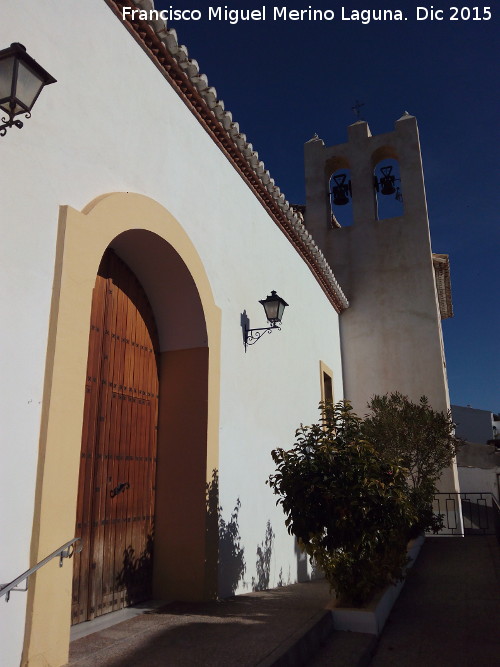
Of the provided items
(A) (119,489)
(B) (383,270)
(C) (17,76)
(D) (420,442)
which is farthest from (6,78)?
(B) (383,270)

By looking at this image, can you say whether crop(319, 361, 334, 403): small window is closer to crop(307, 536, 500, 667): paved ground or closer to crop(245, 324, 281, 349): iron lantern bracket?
crop(307, 536, 500, 667): paved ground

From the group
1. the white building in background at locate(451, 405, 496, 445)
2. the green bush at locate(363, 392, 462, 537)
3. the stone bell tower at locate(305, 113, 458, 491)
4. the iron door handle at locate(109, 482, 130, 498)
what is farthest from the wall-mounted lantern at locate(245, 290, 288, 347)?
the white building in background at locate(451, 405, 496, 445)

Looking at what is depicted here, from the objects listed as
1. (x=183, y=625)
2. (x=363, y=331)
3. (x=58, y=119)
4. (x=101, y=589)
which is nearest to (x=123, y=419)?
(x=101, y=589)

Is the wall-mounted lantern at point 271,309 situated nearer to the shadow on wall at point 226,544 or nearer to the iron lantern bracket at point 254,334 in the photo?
the iron lantern bracket at point 254,334

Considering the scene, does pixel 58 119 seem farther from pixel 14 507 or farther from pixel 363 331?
pixel 363 331

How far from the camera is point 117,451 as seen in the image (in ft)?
13.2

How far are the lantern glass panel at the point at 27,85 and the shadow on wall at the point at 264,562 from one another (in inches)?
180

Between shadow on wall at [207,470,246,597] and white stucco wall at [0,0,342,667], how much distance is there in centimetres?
13

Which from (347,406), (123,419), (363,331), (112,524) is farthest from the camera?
(363,331)

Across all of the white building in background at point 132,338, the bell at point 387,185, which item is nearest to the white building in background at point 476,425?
the bell at point 387,185

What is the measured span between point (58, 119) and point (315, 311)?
6.98 m

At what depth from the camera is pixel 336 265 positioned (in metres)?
13.2

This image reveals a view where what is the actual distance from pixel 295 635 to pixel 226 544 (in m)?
1.49

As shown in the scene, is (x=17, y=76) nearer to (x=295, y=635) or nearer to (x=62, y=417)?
(x=62, y=417)
